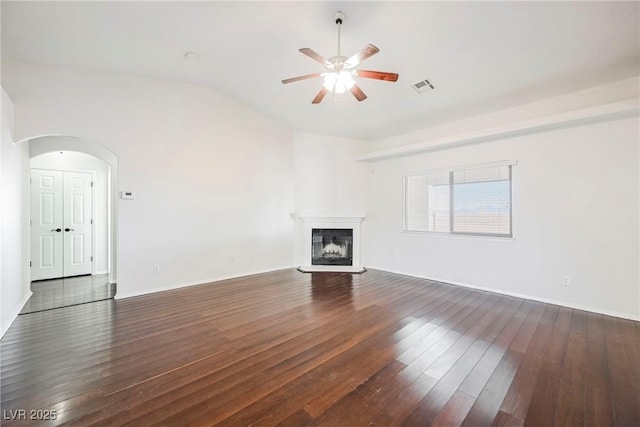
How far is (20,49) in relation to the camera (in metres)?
3.03

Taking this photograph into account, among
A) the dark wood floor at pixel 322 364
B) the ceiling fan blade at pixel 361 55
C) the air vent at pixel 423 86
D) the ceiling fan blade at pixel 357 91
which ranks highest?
the air vent at pixel 423 86

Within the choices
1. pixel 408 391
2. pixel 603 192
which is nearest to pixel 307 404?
pixel 408 391

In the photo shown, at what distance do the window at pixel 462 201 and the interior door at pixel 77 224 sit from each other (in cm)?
649

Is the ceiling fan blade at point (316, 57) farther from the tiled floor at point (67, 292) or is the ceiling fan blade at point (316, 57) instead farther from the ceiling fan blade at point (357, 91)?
the tiled floor at point (67, 292)

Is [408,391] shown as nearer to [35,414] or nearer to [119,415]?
[119,415]

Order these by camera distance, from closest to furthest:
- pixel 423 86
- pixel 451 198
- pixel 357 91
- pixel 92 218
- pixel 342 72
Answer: pixel 342 72
pixel 357 91
pixel 423 86
pixel 451 198
pixel 92 218

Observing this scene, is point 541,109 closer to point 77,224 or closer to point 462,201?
point 462,201

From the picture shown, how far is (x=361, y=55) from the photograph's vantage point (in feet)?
7.72

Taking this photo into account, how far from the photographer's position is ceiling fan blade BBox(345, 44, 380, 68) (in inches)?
87.7

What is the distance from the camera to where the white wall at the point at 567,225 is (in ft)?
10.8

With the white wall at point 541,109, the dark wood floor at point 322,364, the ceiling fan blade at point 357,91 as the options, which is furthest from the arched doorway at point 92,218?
the white wall at point 541,109

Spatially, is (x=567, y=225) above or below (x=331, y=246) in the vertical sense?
above

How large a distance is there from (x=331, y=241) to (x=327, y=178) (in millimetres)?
1460

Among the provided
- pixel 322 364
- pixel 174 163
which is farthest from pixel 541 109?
pixel 174 163
